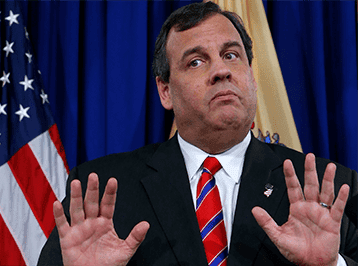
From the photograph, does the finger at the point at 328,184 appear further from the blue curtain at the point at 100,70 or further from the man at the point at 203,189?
the blue curtain at the point at 100,70

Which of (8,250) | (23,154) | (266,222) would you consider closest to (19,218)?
(8,250)

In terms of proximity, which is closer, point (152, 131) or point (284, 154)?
point (284, 154)

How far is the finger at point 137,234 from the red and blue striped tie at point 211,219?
22 centimetres

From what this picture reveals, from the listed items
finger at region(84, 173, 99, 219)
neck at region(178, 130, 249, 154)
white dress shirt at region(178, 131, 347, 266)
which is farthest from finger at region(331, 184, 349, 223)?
finger at region(84, 173, 99, 219)

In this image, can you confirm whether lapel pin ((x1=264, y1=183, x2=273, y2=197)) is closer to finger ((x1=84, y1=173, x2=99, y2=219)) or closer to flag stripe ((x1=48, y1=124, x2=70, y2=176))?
finger ((x1=84, y1=173, x2=99, y2=219))

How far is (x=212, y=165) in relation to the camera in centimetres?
119

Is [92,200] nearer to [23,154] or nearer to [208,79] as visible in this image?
[208,79]

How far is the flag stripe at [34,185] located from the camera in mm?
1666

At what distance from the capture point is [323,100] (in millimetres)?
1963

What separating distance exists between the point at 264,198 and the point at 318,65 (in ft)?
3.89

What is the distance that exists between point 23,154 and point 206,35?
3.54 ft

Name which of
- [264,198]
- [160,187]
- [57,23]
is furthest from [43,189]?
[264,198]

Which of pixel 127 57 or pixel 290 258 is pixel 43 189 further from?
pixel 290 258

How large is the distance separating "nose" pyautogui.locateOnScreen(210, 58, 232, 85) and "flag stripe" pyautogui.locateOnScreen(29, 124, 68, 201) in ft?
3.21
